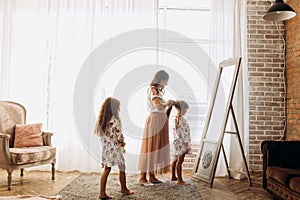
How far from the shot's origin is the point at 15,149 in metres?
3.55

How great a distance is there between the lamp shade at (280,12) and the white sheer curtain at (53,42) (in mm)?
1714

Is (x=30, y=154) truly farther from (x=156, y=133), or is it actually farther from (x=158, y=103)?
(x=158, y=103)

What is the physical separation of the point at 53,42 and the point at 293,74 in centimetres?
360

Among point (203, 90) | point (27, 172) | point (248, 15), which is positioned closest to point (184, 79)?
point (203, 90)

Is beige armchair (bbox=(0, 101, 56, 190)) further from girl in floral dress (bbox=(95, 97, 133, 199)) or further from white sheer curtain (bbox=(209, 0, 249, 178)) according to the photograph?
white sheer curtain (bbox=(209, 0, 249, 178))

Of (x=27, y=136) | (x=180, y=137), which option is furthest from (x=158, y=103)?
(x=27, y=136)

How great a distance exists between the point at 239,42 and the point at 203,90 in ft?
2.99

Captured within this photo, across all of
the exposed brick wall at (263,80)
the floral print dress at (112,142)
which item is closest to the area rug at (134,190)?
the floral print dress at (112,142)

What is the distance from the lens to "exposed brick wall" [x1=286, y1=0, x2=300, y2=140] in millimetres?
4234

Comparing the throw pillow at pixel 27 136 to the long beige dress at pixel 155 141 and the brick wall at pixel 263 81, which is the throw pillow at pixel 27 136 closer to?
the long beige dress at pixel 155 141

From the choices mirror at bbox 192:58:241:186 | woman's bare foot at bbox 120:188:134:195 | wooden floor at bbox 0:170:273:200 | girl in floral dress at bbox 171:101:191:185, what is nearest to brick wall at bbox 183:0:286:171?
mirror at bbox 192:58:241:186

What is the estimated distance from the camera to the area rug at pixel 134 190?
122 inches

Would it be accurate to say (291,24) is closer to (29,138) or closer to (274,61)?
(274,61)

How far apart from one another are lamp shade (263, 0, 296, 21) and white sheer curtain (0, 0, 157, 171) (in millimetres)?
1714
